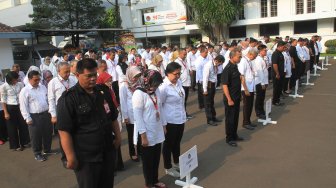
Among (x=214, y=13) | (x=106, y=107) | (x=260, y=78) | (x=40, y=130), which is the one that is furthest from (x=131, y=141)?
(x=214, y=13)

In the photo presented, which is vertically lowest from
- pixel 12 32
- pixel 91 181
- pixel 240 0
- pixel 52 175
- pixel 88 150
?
pixel 52 175

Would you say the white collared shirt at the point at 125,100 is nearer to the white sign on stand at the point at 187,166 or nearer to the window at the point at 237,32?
the white sign on stand at the point at 187,166

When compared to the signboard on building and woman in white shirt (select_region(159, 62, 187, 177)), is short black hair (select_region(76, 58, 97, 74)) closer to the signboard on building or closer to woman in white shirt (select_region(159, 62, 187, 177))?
woman in white shirt (select_region(159, 62, 187, 177))

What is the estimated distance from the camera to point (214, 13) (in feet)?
85.6

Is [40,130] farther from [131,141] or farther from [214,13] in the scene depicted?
[214,13]

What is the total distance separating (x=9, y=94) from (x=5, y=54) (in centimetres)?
946

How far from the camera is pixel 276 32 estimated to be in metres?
27.5

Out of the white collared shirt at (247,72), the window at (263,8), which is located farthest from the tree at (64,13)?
the white collared shirt at (247,72)

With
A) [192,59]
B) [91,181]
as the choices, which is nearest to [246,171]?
[91,181]

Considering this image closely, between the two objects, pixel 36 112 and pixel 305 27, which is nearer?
pixel 36 112

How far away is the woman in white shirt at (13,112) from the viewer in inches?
270

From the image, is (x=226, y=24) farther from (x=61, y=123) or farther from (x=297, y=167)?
(x=61, y=123)

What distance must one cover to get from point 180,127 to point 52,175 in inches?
96.4

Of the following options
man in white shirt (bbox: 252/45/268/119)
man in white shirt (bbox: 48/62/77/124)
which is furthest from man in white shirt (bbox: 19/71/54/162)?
man in white shirt (bbox: 252/45/268/119)
